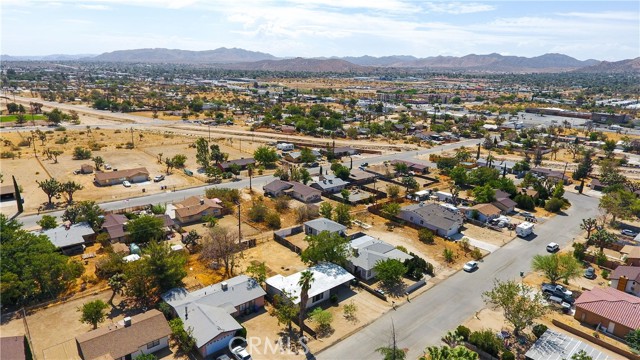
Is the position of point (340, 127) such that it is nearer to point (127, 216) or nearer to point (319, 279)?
point (127, 216)

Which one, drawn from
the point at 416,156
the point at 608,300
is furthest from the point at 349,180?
the point at 608,300

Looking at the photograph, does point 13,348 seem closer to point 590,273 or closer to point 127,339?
point 127,339

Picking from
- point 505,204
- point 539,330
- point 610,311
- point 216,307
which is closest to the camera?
point 539,330

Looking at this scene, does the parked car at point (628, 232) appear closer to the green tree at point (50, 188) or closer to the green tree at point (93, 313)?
the green tree at point (93, 313)

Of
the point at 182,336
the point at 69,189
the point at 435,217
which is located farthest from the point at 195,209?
the point at 435,217

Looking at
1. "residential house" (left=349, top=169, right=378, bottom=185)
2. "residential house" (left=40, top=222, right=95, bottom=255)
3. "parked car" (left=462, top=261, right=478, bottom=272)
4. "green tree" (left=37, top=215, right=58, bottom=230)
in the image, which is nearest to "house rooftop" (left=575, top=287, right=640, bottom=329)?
"parked car" (left=462, top=261, right=478, bottom=272)

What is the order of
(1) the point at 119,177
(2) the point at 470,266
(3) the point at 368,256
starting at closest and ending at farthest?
(3) the point at 368,256 → (2) the point at 470,266 → (1) the point at 119,177
